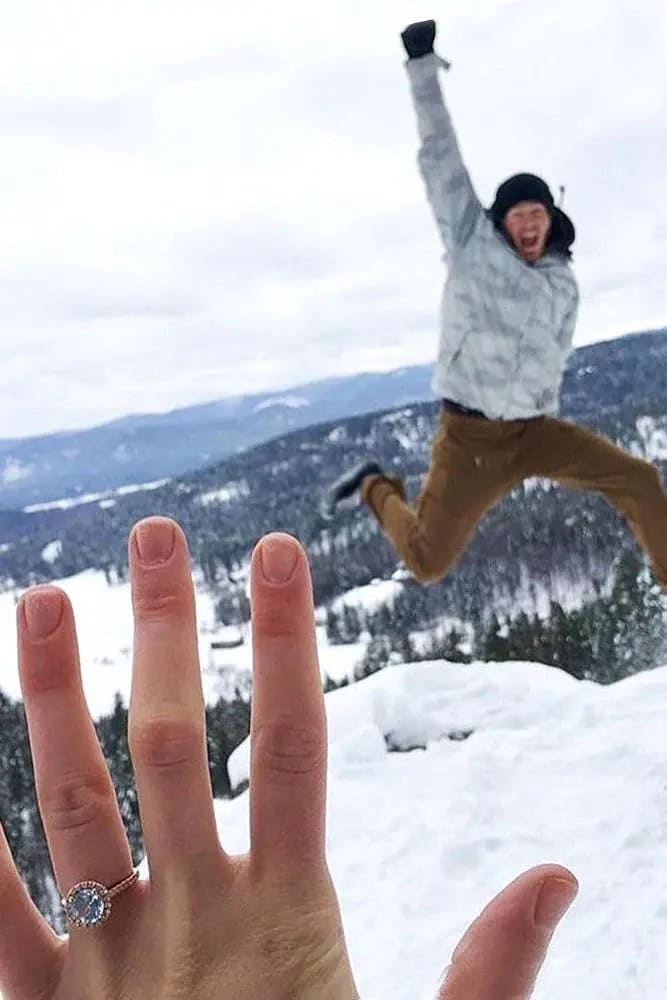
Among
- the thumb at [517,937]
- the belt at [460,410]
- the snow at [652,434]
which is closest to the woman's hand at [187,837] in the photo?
the thumb at [517,937]

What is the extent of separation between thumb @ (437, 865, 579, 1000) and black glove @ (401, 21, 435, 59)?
1966mm

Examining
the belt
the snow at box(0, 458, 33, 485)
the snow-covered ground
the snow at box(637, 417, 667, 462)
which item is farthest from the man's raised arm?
the snow at box(0, 458, 33, 485)

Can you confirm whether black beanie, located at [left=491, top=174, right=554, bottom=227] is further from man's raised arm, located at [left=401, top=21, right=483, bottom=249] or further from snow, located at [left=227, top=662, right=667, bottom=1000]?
snow, located at [left=227, top=662, right=667, bottom=1000]

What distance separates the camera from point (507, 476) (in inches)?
100

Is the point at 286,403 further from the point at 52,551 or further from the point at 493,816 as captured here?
the point at 493,816

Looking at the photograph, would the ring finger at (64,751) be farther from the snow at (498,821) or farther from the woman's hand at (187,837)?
the snow at (498,821)

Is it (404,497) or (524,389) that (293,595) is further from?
(404,497)

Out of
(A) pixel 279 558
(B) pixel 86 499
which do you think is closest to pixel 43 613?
(A) pixel 279 558

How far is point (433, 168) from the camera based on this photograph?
2180 millimetres

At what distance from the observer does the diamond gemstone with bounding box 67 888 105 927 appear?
0.76 meters

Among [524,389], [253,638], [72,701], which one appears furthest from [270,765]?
[524,389]

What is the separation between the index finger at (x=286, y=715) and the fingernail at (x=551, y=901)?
0.19m

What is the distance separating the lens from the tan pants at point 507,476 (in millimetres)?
2438

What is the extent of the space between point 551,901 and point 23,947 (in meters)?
0.49
